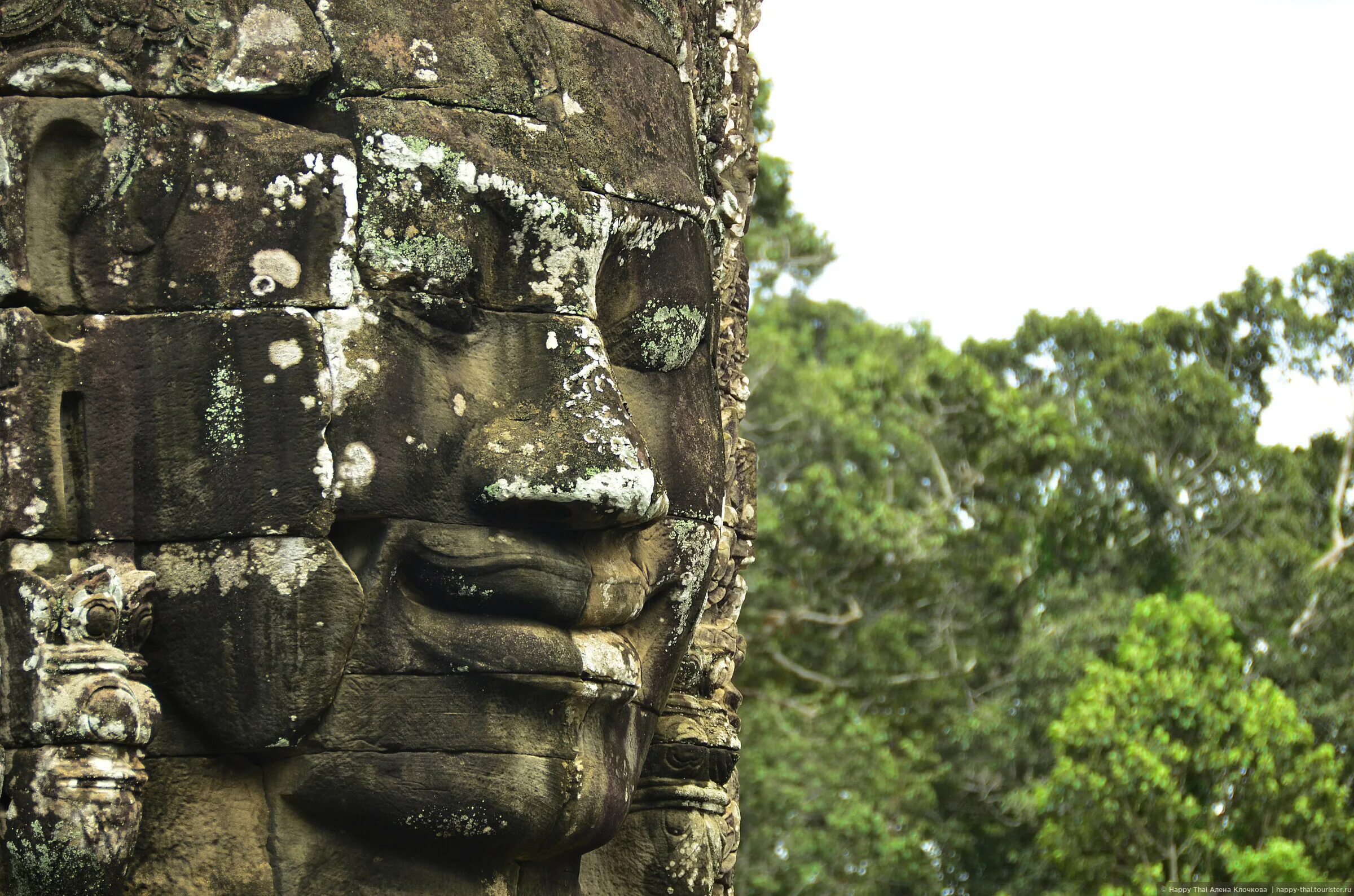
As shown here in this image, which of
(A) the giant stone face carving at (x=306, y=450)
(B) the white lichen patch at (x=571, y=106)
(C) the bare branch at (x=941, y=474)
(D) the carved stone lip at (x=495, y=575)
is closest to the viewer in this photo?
(A) the giant stone face carving at (x=306, y=450)

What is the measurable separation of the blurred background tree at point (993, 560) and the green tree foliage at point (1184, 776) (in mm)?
530

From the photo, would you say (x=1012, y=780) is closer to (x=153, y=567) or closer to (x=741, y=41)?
(x=741, y=41)

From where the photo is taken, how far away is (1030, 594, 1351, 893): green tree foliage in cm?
1677

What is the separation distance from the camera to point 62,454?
443cm

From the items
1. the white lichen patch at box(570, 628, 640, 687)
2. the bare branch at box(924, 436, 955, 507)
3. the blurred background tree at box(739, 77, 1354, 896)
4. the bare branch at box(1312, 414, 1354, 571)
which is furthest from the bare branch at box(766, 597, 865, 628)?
the white lichen patch at box(570, 628, 640, 687)

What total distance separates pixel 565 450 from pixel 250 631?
0.86 meters

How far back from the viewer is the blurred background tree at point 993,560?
2083cm

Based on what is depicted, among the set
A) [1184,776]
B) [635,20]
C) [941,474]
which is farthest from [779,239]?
[635,20]

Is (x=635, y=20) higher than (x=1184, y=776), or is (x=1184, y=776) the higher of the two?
(x=635, y=20)

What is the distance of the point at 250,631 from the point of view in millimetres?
4469

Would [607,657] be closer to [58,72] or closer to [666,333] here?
[666,333]

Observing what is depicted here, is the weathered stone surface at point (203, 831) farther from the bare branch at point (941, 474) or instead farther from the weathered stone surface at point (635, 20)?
the bare branch at point (941, 474)

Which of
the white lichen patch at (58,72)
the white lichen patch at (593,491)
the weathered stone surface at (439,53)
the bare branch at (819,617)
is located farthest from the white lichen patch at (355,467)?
the bare branch at (819,617)

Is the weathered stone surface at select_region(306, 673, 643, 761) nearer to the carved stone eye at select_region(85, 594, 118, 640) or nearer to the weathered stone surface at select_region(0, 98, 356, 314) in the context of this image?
the carved stone eye at select_region(85, 594, 118, 640)
